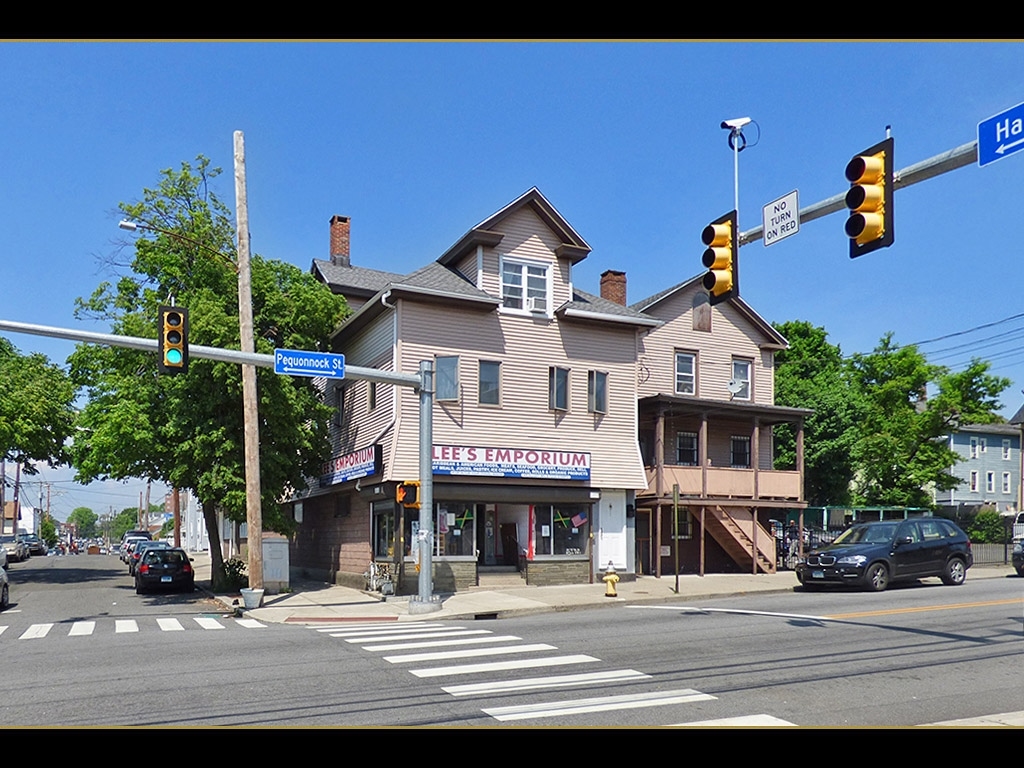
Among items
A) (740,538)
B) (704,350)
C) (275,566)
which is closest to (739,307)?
(704,350)

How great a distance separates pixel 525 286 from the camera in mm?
28344

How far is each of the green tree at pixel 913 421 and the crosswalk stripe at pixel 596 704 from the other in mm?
36570

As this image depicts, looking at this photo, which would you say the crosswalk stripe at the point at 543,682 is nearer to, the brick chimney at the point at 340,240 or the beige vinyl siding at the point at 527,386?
the beige vinyl siding at the point at 527,386

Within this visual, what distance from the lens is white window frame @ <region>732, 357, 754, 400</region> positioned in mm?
35344

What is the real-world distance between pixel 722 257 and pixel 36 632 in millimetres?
15065

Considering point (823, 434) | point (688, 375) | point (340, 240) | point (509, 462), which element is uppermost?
point (340, 240)

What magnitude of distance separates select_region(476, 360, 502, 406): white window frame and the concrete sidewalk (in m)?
5.28

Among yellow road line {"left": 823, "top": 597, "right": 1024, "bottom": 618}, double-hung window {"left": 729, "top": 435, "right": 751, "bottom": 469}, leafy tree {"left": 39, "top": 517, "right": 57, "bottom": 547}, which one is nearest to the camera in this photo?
yellow road line {"left": 823, "top": 597, "right": 1024, "bottom": 618}

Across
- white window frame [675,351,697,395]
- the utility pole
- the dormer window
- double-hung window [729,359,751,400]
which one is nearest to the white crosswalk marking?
the utility pole

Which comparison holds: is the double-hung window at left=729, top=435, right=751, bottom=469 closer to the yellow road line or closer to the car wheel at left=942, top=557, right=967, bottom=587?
the car wheel at left=942, top=557, right=967, bottom=587

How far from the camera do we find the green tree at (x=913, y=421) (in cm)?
4475

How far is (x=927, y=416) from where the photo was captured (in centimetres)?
4509

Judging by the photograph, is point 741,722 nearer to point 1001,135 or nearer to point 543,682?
point 543,682

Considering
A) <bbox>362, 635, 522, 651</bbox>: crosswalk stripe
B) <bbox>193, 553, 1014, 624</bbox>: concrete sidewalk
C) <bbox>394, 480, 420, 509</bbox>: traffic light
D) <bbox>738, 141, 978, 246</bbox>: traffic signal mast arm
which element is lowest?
<bbox>193, 553, 1014, 624</bbox>: concrete sidewalk
